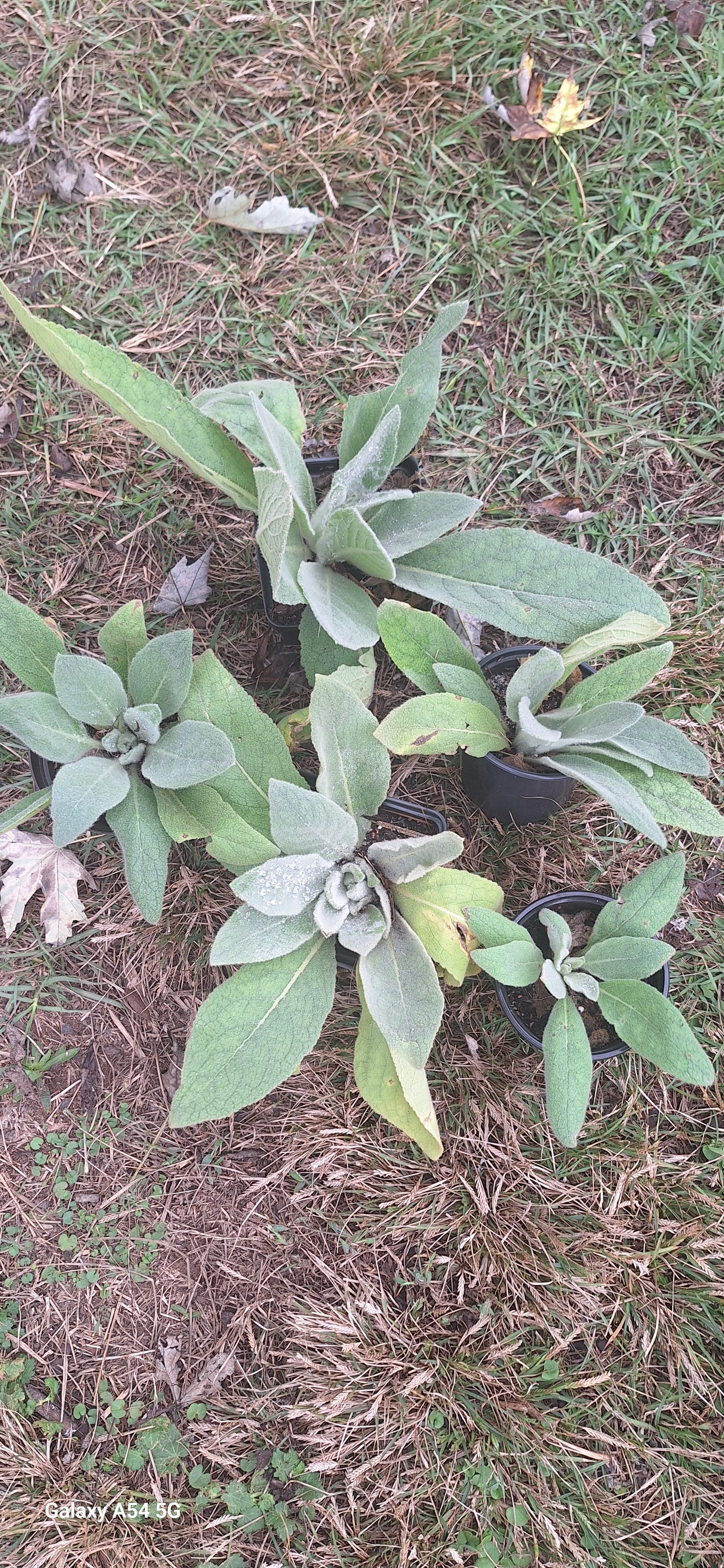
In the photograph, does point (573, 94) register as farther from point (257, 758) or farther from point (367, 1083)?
point (367, 1083)

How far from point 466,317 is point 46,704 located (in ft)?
4.91

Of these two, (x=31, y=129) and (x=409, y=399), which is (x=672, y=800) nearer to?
(x=409, y=399)

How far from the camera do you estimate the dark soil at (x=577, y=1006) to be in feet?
6.19

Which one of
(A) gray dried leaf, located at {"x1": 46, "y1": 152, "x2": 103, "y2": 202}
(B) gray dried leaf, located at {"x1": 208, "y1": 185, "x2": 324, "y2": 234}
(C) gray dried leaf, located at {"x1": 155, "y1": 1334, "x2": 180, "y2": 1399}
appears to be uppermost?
(A) gray dried leaf, located at {"x1": 46, "y1": 152, "x2": 103, "y2": 202}

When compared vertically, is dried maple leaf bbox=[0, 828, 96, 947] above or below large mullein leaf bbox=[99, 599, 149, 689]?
below

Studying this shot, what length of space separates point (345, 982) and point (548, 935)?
0.49 m

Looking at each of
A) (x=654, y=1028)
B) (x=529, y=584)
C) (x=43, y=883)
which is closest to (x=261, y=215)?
(x=529, y=584)

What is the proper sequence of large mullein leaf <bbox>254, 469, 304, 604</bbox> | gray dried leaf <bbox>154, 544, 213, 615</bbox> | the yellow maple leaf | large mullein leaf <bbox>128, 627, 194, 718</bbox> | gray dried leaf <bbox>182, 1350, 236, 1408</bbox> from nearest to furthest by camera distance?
large mullein leaf <bbox>254, 469, 304, 604</bbox> < large mullein leaf <bbox>128, 627, 194, 718</bbox> < gray dried leaf <bbox>182, 1350, 236, 1408</bbox> < gray dried leaf <bbox>154, 544, 213, 615</bbox> < the yellow maple leaf

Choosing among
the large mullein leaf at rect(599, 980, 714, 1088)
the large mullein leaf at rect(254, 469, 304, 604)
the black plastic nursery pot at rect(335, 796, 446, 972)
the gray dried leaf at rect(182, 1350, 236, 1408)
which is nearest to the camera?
the large mullein leaf at rect(254, 469, 304, 604)

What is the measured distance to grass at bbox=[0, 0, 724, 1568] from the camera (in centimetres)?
193

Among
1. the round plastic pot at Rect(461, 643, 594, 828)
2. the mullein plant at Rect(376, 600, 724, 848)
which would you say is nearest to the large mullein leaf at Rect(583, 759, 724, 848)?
the mullein plant at Rect(376, 600, 724, 848)

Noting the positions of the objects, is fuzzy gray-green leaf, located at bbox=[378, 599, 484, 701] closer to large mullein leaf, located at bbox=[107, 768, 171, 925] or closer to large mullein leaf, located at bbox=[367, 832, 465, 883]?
large mullein leaf, located at bbox=[367, 832, 465, 883]

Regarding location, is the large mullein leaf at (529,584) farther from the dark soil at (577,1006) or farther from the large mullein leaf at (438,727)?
the dark soil at (577,1006)

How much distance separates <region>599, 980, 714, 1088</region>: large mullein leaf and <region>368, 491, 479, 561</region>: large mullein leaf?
93 cm
